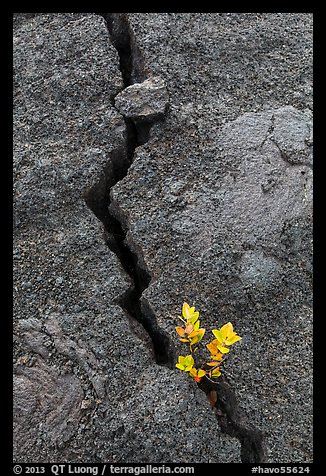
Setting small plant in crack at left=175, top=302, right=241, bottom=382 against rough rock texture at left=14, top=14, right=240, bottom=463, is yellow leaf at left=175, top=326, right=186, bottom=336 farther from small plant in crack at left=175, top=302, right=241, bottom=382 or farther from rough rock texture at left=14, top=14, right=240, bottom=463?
rough rock texture at left=14, top=14, right=240, bottom=463

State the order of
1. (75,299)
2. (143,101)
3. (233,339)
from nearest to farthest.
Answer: (233,339) → (75,299) → (143,101)

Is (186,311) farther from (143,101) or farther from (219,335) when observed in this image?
(143,101)

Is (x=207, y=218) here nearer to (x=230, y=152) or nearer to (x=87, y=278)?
(x=230, y=152)

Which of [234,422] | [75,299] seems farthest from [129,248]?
[234,422]

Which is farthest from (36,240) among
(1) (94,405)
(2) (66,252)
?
(1) (94,405)

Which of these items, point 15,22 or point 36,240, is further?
point 15,22

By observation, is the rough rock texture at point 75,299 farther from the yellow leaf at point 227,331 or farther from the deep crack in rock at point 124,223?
the yellow leaf at point 227,331
